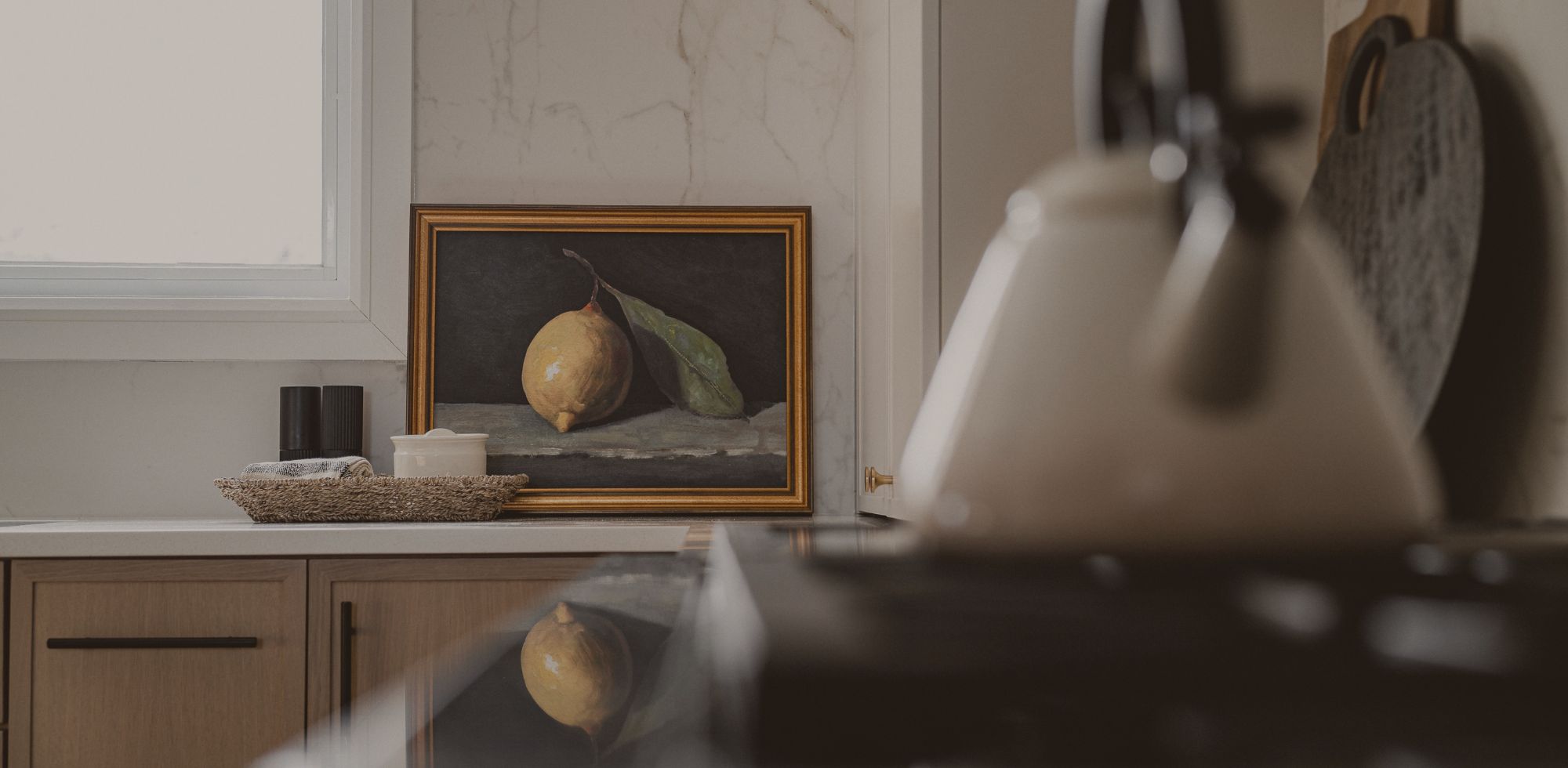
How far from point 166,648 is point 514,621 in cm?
120

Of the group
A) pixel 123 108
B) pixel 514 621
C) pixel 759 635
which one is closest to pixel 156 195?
pixel 123 108

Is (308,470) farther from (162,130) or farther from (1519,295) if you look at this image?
(1519,295)

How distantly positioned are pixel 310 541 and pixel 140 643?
25 cm

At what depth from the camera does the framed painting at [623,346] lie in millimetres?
1811

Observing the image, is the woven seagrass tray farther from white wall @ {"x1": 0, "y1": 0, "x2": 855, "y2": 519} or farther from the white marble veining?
the white marble veining

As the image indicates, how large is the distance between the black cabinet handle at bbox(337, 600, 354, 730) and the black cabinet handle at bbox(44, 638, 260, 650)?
4.4 inches

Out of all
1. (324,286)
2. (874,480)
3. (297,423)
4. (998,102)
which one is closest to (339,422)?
(297,423)

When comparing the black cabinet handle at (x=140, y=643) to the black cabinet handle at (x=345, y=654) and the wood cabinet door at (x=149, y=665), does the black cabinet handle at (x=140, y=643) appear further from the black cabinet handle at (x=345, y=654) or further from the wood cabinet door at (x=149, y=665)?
the black cabinet handle at (x=345, y=654)

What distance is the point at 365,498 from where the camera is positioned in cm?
155

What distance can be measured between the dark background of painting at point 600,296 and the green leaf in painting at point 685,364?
0.02m

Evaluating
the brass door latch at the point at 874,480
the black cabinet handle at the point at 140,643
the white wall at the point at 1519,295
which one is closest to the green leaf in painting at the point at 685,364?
the brass door latch at the point at 874,480

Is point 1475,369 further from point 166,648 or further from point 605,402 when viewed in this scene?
point 166,648

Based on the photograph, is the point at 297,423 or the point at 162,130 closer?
the point at 297,423

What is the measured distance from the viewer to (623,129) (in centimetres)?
191
